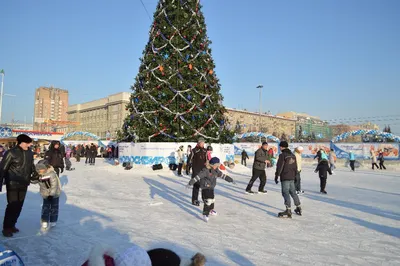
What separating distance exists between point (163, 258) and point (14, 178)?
3866mm

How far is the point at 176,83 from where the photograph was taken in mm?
17016

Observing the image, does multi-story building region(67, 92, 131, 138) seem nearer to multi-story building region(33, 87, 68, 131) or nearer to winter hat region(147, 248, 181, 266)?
multi-story building region(33, 87, 68, 131)

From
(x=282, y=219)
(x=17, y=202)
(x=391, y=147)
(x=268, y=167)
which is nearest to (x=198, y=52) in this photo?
(x=268, y=167)

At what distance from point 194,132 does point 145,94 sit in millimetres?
3430

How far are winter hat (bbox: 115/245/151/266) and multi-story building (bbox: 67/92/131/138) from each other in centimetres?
Result: 7631

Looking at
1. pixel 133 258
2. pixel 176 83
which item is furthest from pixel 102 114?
pixel 133 258

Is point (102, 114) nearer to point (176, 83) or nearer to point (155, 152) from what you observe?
point (155, 152)

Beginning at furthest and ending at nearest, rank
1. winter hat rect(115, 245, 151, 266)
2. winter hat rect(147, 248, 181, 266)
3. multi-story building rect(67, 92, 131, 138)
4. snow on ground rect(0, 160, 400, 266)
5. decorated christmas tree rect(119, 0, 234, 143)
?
multi-story building rect(67, 92, 131, 138)
decorated christmas tree rect(119, 0, 234, 143)
snow on ground rect(0, 160, 400, 266)
winter hat rect(147, 248, 181, 266)
winter hat rect(115, 245, 151, 266)

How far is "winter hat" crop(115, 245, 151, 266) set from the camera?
162 cm

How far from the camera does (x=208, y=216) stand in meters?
6.00

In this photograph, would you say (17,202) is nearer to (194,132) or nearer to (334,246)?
(334,246)

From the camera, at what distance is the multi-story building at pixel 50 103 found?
136500 mm

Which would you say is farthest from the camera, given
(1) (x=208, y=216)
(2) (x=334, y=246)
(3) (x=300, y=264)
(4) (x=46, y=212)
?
(1) (x=208, y=216)

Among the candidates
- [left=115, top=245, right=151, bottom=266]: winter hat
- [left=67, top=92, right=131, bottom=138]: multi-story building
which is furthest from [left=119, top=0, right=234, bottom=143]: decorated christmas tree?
[left=67, top=92, right=131, bottom=138]: multi-story building
